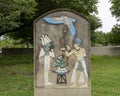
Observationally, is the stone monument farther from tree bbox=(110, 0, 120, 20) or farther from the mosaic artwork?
tree bbox=(110, 0, 120, 20)

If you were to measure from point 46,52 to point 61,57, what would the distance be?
330 millimetres

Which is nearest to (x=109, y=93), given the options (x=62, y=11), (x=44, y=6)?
(x=62, y=11)

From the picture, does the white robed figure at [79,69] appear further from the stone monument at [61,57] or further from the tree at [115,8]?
the tree at [115,8]

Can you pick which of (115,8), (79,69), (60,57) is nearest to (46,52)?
(60,57)

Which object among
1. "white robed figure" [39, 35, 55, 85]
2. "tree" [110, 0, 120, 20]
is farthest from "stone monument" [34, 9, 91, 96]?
"tree" [110, 0, 120, 20]

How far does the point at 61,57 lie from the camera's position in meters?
6.26

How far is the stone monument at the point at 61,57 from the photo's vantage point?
6.24m

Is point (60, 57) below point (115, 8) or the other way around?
below

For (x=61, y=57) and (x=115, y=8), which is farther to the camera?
(x=115, y=8)

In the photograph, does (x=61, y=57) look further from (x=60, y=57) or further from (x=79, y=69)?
(x=79, y=69)

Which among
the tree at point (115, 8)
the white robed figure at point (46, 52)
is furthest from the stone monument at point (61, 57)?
the tree at point (115, 8)

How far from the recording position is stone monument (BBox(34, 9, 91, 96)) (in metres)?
6.24

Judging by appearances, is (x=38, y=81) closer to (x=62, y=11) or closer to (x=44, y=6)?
(x=62, y=11)

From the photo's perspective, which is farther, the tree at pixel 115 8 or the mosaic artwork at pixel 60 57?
the tree at pixel 115 8
